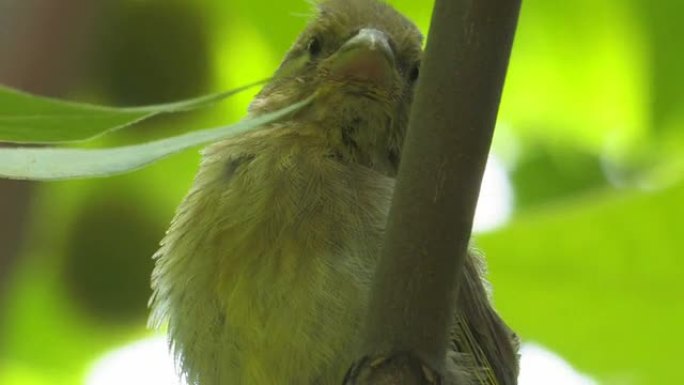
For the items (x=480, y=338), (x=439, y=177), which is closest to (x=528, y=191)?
(x=480, y=338)

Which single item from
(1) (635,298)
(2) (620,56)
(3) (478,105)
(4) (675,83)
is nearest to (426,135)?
(3) (478,105)

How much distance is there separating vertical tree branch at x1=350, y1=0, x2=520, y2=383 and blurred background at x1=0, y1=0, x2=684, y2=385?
4.67 ft

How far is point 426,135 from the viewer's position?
185 cm

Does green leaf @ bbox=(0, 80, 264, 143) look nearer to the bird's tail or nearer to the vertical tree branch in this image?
the vertical tree branch

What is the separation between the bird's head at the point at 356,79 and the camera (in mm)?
3346

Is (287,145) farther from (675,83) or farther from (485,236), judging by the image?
(675,83)

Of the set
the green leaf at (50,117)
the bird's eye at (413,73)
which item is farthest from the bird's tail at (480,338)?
the green leaf at (50,117)

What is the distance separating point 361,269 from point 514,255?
64 cm

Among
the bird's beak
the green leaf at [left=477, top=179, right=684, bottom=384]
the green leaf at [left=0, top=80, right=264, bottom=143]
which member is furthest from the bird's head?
the green leaf at [left=0, top=80, right=264, bottom=143]

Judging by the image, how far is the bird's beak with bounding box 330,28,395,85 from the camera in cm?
339

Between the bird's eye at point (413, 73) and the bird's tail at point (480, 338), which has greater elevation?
the bird's eye at point (413, 73)

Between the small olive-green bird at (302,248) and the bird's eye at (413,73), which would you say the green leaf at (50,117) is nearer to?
the small olive-green bird at (302,248)

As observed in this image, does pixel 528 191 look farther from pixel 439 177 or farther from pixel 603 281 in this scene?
pixel 439 177

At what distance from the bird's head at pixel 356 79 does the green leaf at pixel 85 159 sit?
1.53 metres
